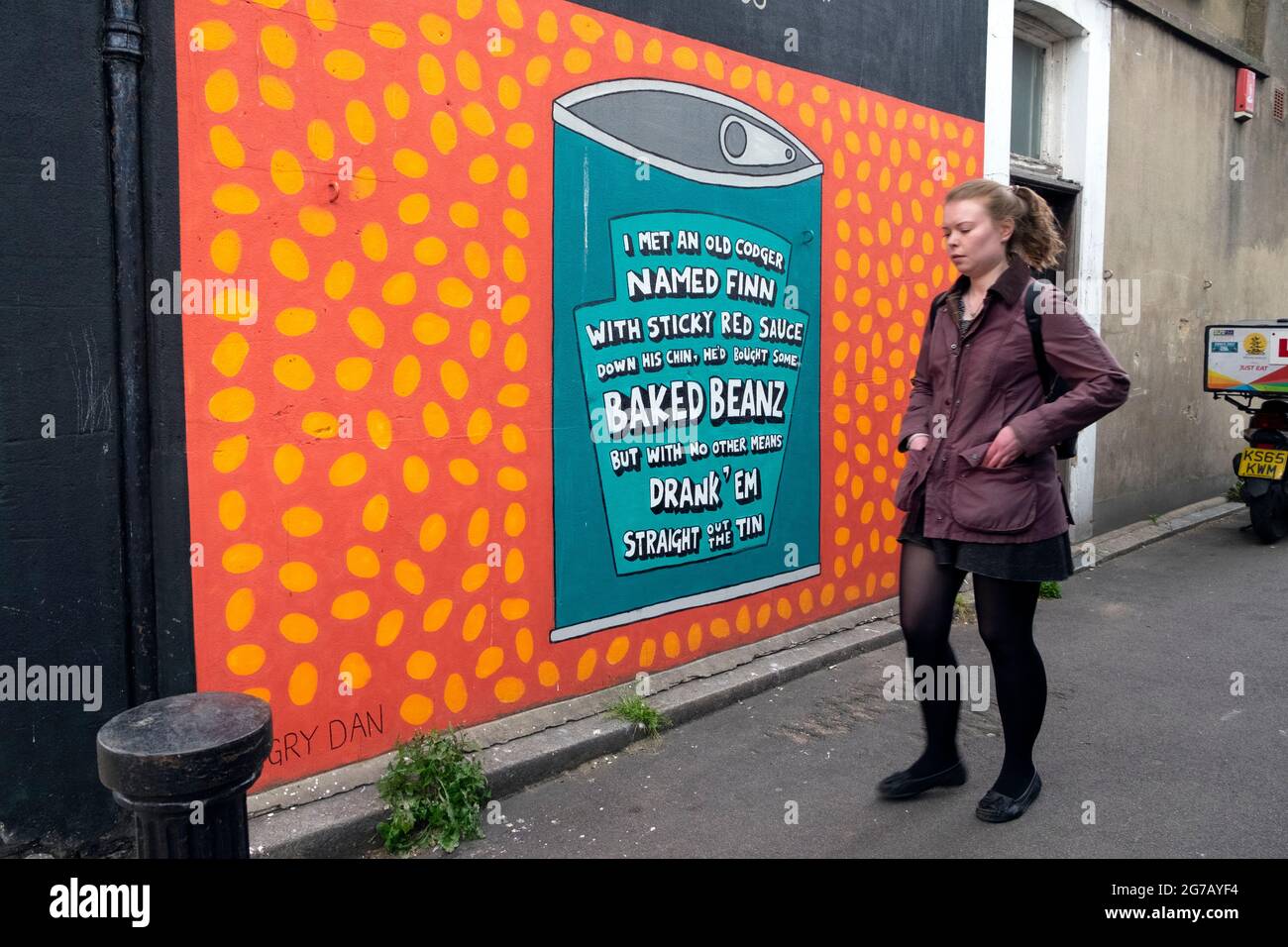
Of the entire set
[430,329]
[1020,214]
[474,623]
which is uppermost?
[1020,214]

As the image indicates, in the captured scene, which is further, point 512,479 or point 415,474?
point 512,479

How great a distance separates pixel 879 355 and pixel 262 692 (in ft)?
13.4

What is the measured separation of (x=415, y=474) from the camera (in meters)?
4.00

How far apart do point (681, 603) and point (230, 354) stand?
8.13 feet

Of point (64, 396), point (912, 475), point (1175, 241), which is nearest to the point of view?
point (64, 396)

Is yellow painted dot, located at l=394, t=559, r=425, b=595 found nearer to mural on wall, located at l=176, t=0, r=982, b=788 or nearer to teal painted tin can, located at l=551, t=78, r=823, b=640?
mural on wall, located at l=176, t=0, r=982, b=788

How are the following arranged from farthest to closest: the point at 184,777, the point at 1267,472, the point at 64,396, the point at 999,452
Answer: the point at 1267,472 → the point at 999,452 → the point at 64,396 → the point at 184,777

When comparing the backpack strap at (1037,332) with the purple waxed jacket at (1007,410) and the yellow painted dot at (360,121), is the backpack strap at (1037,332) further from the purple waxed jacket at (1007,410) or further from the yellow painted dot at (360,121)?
the yellow painted dot at (360,121)

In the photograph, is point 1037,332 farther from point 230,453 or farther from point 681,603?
point 230,453

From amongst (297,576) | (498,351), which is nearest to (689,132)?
(498,351)

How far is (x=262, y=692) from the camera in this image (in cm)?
361

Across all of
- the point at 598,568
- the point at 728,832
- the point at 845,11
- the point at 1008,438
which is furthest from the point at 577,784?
the point at 845,11

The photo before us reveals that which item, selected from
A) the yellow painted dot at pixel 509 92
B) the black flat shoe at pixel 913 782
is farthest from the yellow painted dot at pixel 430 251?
the black flat shoe at pixel 913 782

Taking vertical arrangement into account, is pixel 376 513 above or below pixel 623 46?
below
